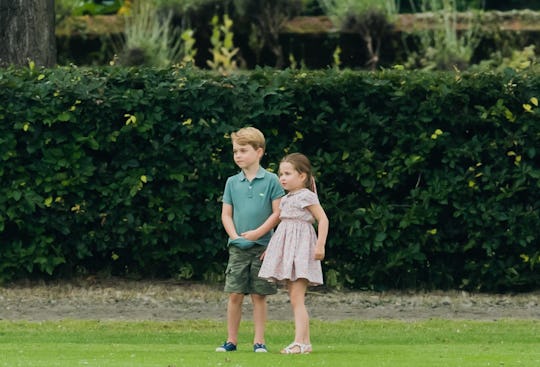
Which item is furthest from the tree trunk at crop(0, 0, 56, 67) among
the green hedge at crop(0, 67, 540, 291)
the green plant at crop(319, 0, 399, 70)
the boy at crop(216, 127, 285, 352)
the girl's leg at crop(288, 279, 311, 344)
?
the green plant at crop(319, 0, 399, 70)

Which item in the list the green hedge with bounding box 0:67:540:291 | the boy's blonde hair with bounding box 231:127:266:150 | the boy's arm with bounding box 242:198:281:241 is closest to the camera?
the boy's arm with bounding box 242:198:281:241

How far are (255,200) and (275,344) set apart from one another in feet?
4.89

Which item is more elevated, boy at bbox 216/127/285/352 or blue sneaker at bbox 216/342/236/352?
boy at bbox 216/127/285/352

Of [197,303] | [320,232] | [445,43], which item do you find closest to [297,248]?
[320,232]

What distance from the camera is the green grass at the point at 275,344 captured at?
8977mm

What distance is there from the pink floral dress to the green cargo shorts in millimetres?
224

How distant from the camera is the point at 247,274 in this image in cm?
978

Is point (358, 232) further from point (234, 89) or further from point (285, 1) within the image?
point (285, 1)

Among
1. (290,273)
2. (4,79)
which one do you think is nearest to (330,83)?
(4,79)

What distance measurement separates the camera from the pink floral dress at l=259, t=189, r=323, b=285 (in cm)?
945

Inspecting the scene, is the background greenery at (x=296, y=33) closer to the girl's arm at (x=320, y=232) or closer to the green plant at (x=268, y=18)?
the green plant at (x=268, y=18)

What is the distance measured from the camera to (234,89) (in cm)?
1306

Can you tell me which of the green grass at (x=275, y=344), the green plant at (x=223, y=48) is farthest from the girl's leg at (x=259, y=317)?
the green plant at (x=223, y=48)

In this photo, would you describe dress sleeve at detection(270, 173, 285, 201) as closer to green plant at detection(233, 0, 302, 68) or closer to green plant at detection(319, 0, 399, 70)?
green plant at detection(319, 0, 399, 70)
